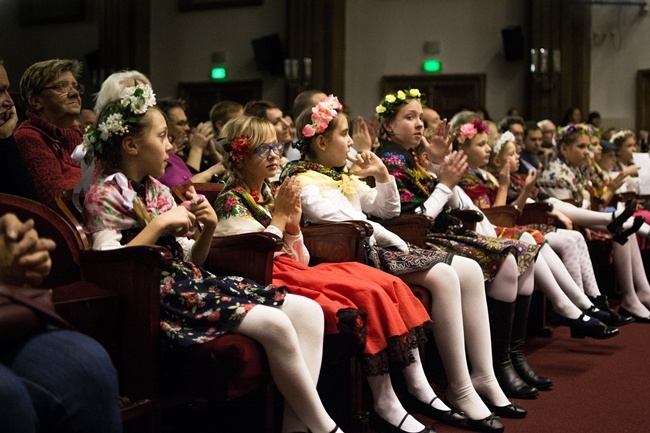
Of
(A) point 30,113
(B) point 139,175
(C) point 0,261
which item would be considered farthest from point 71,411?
(A) point 30,113

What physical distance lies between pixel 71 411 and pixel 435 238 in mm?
2182

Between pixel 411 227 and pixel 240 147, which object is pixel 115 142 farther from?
pixel 411 227

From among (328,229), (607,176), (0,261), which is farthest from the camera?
(607,176)

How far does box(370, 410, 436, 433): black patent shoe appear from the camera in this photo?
2.67 meters

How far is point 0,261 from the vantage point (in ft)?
5.41

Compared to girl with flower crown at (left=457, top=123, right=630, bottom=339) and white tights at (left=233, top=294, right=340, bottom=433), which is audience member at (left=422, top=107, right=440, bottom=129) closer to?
girl with flower crown at (left=457, top=123, right=630, bottom=339)

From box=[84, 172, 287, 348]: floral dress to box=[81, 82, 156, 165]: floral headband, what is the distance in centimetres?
11

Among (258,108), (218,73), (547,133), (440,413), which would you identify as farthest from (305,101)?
(218,73)

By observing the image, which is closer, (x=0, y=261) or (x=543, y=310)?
(x=0, y=261)

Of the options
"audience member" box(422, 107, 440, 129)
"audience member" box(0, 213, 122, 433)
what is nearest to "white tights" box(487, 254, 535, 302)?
"audience member" box(422, 107, 440, 129)

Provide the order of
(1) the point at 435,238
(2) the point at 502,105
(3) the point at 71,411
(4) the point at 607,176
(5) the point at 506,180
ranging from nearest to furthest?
(3) the point at 71,411, (1) the point at 435,238, (5) the point at 506,180, (4) the point at 607,176, (2) the point at 502,105

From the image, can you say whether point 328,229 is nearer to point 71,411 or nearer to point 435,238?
point 435,238

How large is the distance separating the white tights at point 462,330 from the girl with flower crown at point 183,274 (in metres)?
0.65

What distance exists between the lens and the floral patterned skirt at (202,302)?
2189mm
